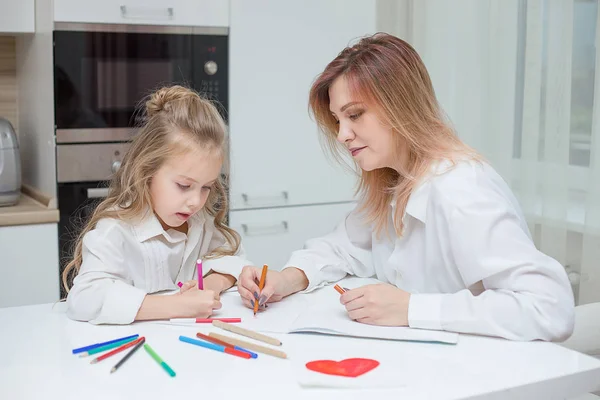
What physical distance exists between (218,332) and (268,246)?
56.1 inches

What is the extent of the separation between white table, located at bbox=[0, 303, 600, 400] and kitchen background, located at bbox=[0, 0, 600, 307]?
3.80 ft

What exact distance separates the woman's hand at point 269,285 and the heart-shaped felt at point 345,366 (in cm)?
33

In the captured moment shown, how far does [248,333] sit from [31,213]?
1.35 m

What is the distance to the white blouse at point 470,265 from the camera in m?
1.28

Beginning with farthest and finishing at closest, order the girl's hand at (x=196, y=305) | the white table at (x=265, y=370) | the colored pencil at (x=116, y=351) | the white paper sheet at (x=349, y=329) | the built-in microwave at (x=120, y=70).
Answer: the built-in microwave at (x=120, y=70) < the girl's hand at (x=196, y=305) < the white paper sheet at (x=349, y=329) < the colored pencil at (x=116, y=351) < the white table at (x=265, y=370)

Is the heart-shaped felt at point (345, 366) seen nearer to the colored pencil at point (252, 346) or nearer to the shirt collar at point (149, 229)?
the colored pencil at point (252, 346)

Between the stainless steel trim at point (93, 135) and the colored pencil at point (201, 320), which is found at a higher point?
the stainless steel trim at point (93, 135)

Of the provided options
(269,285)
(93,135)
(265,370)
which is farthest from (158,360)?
(93,135)

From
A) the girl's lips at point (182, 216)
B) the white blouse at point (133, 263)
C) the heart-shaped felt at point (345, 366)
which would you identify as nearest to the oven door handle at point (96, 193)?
the white blouse at point (133, 263)

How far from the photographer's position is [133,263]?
62.4 inches

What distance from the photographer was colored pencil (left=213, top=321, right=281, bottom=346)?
1.22 metres

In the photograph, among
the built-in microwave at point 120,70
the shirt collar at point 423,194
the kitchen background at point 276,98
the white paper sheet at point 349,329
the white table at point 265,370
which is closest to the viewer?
the white table at point 265,370

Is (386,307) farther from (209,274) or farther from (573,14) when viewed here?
(573,14)

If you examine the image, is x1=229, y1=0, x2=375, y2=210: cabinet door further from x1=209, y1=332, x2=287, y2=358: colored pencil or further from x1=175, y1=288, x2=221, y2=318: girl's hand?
x1=209, y1=332, x2=287, y2=358: colored pencil
